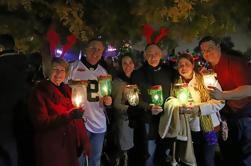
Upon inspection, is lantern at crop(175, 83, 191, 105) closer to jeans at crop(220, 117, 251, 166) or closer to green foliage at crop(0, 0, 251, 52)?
jeans at crop(220, 117, 251, 166)

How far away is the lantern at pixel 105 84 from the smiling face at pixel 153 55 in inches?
29.5

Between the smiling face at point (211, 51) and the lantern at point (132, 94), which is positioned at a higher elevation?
the smiling face at point (211, 51)

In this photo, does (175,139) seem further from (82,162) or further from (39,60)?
(39,60)

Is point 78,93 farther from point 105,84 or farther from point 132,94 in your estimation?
point 132,94

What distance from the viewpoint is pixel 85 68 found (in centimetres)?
507

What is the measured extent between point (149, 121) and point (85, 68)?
3.96 ft

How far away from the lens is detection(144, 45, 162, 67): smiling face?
17.5 ft

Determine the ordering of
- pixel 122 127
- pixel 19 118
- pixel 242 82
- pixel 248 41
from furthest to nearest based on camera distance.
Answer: pixel 248 41 < pixel 122 127 < pixel 242 82 < pixel 19 118

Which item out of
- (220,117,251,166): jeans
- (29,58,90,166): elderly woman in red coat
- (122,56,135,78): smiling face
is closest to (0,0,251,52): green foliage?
(122,56,135,78): smiling face

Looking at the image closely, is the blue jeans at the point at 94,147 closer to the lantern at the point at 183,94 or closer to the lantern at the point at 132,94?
the lantern at the point at 132,94

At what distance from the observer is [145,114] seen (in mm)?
5438

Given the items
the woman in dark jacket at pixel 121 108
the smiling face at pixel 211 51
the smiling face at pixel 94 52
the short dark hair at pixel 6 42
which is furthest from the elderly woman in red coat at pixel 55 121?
the smiling face at pixel 211 51

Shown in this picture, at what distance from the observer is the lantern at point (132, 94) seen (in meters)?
5.10

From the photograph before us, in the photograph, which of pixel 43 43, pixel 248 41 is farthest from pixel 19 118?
pixel 248 41
